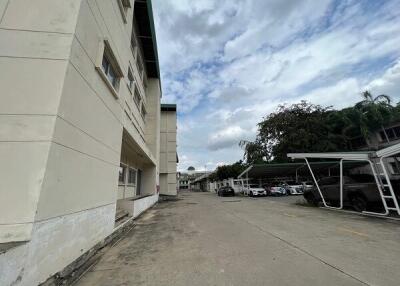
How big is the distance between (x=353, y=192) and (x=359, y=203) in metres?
0.59

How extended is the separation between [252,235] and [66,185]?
5.12m

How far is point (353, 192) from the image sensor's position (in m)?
11.0

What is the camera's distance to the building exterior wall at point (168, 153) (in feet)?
102

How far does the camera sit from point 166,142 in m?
31.9

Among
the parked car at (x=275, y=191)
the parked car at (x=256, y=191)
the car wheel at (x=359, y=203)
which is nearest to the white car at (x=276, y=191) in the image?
the parked car at (x=275, y=191)

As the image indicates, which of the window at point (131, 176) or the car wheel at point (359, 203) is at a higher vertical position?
the window at point (131, 176)

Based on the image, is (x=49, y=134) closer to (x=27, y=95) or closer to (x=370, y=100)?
(x=27, y=95)

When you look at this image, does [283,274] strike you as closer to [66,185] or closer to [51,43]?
[66,185]

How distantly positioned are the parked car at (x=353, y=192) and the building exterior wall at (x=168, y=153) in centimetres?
2007

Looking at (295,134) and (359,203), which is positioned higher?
(295,134)

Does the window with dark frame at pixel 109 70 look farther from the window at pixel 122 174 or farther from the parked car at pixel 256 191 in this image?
the parked car at pixel 256 191

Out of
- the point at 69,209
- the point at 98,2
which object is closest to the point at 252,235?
the point at 69,209

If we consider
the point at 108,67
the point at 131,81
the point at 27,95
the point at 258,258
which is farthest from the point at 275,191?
the point at 27,95

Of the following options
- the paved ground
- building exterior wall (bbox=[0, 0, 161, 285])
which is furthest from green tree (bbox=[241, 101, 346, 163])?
building exterior wall (bbox=[0, 0, 161, 285])
